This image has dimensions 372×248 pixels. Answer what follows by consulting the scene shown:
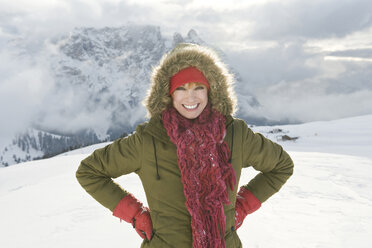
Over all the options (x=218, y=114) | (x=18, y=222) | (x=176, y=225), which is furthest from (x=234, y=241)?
(x=18, y=222)

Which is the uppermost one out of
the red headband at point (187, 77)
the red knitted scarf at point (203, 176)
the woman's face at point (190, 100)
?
the red headband at point (187, 77)

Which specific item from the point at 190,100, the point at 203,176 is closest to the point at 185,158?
the point at 203,176

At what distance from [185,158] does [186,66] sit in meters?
0.80

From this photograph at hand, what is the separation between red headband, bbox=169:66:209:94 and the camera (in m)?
2.54

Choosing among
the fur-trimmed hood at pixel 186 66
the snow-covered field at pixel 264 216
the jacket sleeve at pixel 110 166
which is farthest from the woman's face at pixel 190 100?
the snow-covered field at pixel 264 216

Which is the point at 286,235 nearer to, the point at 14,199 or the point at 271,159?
the point at 271,159

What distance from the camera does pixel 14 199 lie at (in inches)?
321

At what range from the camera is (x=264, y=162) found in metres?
2.73

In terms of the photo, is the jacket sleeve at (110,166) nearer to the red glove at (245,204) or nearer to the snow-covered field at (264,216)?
the red glove at (245,204)

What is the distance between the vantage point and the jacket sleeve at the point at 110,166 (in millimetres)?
2480

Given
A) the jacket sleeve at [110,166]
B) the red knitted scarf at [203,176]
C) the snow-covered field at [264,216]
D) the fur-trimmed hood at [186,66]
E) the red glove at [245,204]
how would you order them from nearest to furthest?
the red knitted scarf at [203,176], the jacket sleeve at [110,166], the fur-trimmed hood at [186,66], the red glove at [245,204], the snow-covered field at [264,216]

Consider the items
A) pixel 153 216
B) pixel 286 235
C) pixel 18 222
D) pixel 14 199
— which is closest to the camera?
pixel 153 216

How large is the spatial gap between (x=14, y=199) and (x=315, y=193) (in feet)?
26.0

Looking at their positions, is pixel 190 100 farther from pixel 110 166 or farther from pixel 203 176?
pixel 110 166
